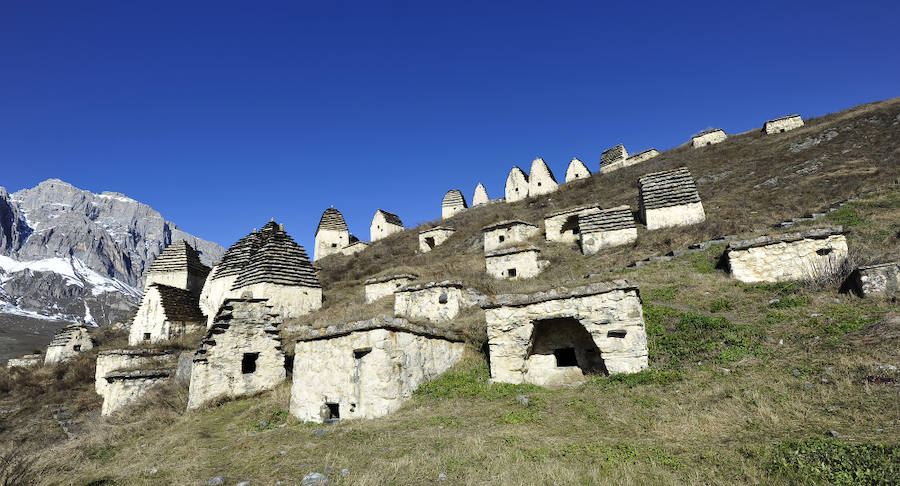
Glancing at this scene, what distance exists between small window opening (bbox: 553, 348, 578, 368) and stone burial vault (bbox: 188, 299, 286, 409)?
822 centimetres

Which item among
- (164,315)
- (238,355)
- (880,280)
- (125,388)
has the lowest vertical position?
(125,388)

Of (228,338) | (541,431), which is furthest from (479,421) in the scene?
(228,338)

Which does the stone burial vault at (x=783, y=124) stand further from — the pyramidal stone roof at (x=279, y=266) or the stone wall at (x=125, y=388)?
the stone wall at (x=125, y=388)

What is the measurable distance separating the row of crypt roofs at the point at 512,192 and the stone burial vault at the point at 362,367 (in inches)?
1464

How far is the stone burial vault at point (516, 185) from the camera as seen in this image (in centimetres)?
5463

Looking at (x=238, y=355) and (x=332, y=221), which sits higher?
(x=332, y=221)

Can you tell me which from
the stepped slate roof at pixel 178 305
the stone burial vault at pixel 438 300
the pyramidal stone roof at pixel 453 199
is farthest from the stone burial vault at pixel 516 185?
the stone burial vault at pixel 438 300

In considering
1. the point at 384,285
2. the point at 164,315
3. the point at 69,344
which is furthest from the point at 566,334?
the point at 69,344

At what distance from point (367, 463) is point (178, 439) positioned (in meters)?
5.49

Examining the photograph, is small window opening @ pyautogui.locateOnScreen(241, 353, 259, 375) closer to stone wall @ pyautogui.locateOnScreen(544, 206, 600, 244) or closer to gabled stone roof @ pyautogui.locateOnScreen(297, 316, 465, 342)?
gabled stone roof @ pyautogui.locateOnScreen(297, 316, 465, 342)

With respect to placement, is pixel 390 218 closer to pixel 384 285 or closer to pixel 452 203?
pixel 452 203

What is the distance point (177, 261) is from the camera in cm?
2802

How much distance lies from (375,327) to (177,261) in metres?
24.8

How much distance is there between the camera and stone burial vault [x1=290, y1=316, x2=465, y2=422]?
888 centimetres
